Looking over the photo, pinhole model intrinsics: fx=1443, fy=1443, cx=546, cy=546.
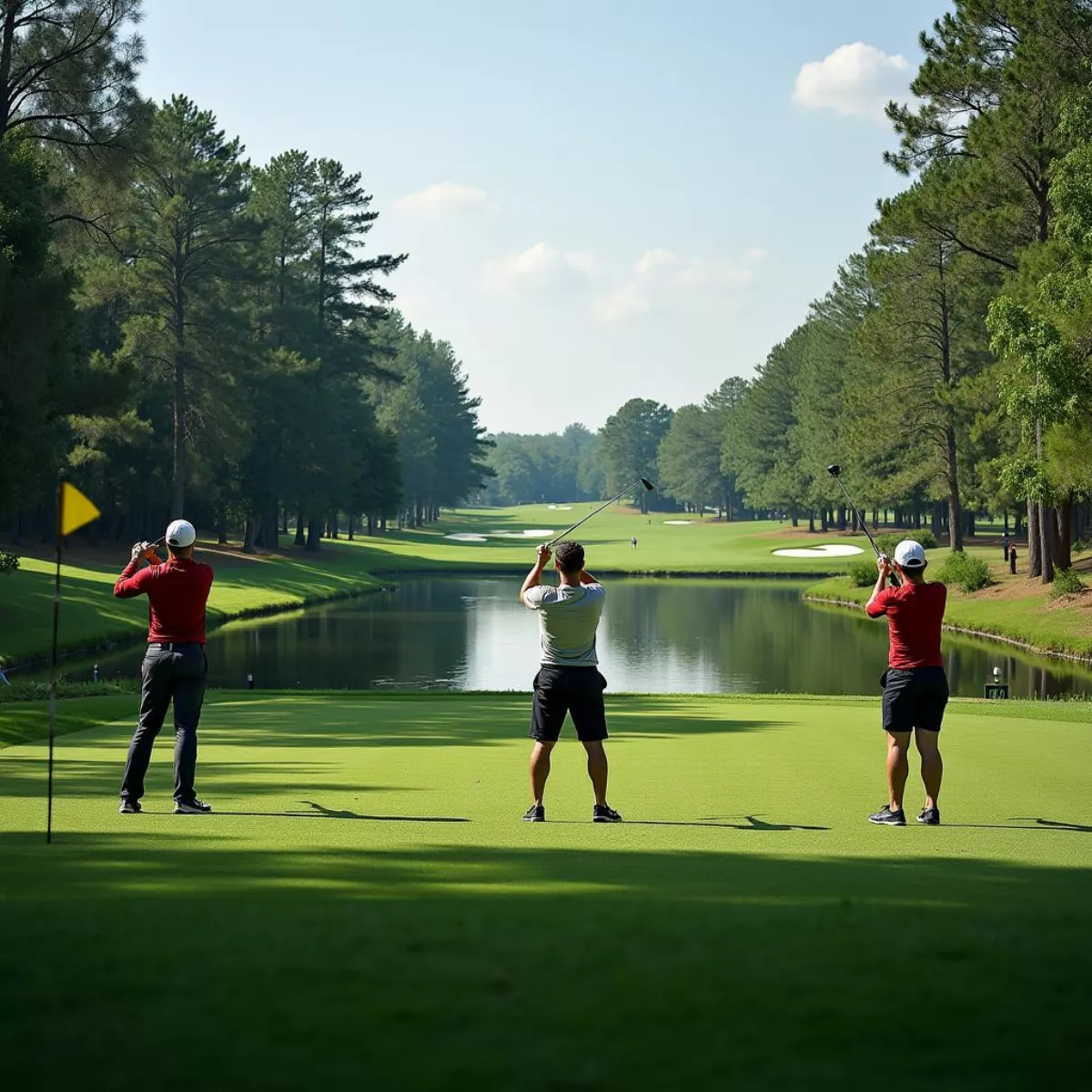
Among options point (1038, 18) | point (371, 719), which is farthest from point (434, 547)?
point (371, 719)

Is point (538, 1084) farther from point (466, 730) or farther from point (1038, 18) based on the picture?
point (1038, 18)

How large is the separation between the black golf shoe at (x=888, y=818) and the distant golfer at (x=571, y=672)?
1.90 metres

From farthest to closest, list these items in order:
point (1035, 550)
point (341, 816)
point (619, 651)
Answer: point (1035, 550), point (619, 651), point (341, 816)

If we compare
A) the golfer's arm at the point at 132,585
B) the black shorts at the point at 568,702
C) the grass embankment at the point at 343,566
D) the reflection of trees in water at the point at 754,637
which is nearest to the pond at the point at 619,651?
the reflection of trees in water at the point at 754,637

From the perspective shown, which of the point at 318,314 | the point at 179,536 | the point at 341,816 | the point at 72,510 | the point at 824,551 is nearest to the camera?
the point at 72,510

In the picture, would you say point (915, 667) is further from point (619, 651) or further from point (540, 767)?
point (619, 651)

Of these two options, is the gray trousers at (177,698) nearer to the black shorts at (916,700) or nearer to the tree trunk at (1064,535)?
the black shorts at (916,700)

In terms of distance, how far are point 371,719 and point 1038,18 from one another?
35976mm

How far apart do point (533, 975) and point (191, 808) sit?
236 inches

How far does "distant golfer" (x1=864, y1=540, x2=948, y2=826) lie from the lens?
10.9m

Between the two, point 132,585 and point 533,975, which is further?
point 132,585

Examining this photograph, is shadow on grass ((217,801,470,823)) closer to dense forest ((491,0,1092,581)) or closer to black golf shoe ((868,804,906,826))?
black golf shoe ((868,804,906,826))

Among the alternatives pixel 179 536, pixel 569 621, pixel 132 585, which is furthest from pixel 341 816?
pixel 132 585

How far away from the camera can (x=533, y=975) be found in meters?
5.07
